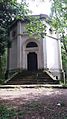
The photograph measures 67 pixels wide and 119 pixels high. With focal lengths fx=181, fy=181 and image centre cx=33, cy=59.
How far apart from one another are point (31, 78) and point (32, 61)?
412 cm

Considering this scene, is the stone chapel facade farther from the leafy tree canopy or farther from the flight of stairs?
the leafy tree canopy

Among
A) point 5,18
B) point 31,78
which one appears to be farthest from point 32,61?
point 5,18

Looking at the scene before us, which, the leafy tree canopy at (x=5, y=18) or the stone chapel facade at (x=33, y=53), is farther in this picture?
the stone chapel facade at (x=33, y=53)

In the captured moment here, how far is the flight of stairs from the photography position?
62.7 ft

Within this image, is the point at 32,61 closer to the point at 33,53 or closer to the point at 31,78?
the point at 33,53

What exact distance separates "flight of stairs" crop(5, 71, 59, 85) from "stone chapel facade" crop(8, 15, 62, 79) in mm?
1491

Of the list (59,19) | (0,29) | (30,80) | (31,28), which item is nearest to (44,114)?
(31,28)

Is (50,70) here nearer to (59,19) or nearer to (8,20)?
(8,20)

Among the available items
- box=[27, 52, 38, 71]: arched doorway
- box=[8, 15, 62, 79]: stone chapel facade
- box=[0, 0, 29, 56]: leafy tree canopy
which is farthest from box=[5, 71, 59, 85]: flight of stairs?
box=[0, 0, 29, 56]: leafy tree canopy

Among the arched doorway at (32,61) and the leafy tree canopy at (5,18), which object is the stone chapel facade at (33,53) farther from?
the leafy tree canopy at (5,18)

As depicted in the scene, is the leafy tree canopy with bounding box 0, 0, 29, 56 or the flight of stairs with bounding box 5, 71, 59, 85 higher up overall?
the leafy tree canopy with bounding box 0, 0, 29, 56

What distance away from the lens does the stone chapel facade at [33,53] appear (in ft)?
75.7

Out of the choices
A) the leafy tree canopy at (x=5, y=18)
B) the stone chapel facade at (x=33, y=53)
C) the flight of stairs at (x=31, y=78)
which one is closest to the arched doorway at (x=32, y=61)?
the stone chapel facade at (x=33, y=53)

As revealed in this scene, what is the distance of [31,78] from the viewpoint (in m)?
20.3
